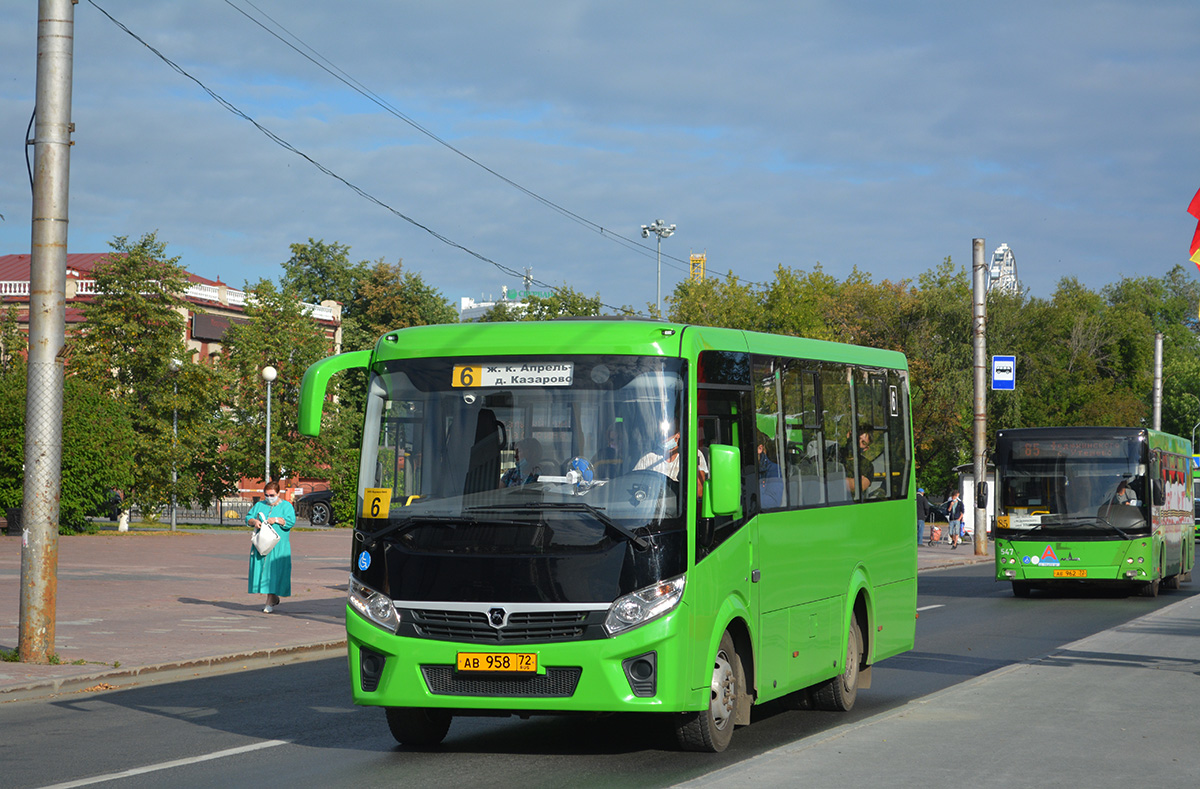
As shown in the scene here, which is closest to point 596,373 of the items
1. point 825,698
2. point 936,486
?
point 825,698

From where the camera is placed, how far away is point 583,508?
8.40 meters

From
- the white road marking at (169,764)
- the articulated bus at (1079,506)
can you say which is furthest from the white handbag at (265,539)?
the articulated bus at (1079,506)

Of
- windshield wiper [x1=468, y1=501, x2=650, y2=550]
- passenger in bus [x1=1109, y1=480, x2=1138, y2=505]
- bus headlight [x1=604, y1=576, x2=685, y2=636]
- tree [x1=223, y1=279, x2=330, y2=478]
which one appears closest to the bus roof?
windshield wiper [x1=468, y1=501, x2=650, y2=550]

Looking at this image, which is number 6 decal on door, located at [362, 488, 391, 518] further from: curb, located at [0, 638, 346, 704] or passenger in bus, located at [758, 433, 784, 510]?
curb, located at [0, 638, 346, 704]

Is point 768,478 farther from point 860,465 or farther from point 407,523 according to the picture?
point 407,523

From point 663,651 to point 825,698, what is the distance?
3431 mm

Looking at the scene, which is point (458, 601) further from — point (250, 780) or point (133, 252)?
point (133, 252)

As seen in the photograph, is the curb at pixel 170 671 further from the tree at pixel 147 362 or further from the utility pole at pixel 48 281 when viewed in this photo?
the tree at pixel 147 362

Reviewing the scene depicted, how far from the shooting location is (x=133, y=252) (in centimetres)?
4181

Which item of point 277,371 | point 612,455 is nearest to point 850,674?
point 612,455

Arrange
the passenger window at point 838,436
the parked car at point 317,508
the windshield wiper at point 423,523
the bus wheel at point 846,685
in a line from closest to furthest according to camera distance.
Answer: the windshield wiper at point 423,523, the passenger window at point 838,436, the bus wheel at point 846,685, the parked car at point 317,508

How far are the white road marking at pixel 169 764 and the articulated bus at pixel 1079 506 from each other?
684 inches

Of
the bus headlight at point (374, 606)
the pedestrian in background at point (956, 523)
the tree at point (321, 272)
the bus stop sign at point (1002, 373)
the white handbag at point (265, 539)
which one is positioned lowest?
the pedestrian in background at point (956, 523)

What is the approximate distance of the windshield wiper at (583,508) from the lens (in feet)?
27.2
